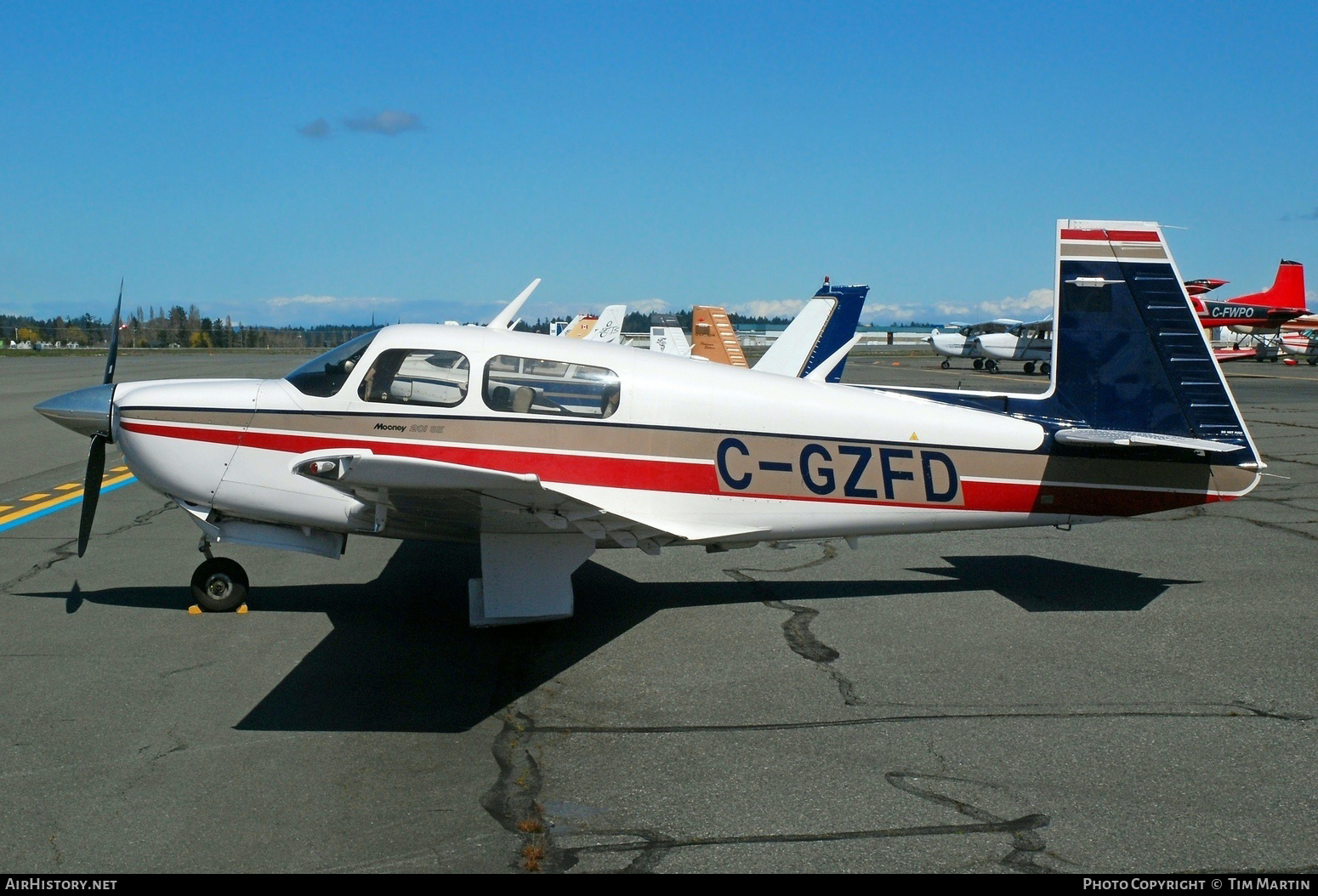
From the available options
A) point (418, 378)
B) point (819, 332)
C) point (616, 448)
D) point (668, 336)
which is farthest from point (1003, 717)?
point (668, 336)

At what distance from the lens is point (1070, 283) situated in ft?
24.9

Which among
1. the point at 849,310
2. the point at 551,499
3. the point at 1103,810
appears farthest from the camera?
the point at 849,310

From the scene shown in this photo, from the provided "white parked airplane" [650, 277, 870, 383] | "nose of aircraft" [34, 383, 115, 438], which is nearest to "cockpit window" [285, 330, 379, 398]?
"nose of aircraft" [34, 383, 115, 438]

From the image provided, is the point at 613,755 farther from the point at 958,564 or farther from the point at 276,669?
the point at 958,564

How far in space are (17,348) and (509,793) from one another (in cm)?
9936

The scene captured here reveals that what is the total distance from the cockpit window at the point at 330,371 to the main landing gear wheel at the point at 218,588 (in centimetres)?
147

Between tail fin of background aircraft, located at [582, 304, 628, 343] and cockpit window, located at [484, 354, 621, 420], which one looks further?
tail fin of background aircraft, located at [582, 304, 628, 343]

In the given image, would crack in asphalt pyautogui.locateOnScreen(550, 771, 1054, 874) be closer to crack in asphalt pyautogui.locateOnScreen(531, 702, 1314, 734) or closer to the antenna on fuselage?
crack in asphalt pyautogui.locateOnScreen(531, 702, 1314, 734)

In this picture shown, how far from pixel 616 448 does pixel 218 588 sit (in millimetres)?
3040

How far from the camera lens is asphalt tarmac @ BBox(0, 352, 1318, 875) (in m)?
3.94

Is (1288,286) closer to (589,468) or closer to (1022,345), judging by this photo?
(1022,345)

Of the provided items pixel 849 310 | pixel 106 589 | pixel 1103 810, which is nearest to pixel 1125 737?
pixel 1103 810

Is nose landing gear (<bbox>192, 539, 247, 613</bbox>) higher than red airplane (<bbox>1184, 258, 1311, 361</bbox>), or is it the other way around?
red airplane (<bbox>1184, 258, 1311, 361</bbox>)

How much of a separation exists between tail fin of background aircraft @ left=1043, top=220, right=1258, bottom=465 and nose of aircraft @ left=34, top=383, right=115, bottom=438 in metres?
6.61
